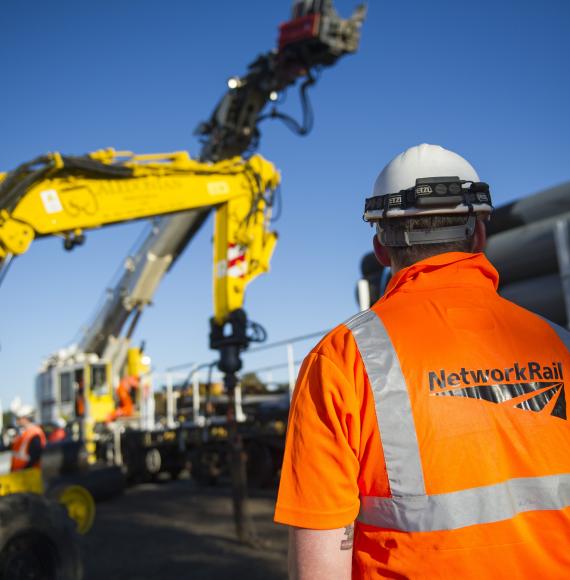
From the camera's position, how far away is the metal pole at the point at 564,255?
4.72m

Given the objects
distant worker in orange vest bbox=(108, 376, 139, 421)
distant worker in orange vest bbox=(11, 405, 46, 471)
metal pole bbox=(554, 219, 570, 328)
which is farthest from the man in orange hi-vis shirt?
distant worker in orange vest bbox=(108, 376, 139, 421)

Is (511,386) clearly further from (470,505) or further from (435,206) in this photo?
(435,206)

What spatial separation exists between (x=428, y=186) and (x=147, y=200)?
6.78 metres

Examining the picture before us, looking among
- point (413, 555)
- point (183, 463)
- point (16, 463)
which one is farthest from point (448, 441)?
point (183, 463)

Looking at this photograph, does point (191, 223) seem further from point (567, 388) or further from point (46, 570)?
point (567, 388)

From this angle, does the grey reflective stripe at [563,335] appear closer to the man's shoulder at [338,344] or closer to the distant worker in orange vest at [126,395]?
the man's shoulder at [338,344]

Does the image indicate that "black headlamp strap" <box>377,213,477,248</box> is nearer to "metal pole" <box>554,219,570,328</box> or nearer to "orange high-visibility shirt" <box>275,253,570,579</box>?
"orange high-visibility shirt" <box>275,253,570,579</box>

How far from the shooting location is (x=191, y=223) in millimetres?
15305

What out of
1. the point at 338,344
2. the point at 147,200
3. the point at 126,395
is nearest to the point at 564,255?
the point at 338,344

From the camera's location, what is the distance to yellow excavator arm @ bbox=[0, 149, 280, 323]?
6633 millimetres

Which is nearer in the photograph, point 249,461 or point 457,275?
point 457,275

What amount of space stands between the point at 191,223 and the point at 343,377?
559 inches

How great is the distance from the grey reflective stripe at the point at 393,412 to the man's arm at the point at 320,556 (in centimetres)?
16

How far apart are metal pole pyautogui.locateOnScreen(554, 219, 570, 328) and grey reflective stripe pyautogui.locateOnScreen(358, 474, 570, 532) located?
3620 millimetres
